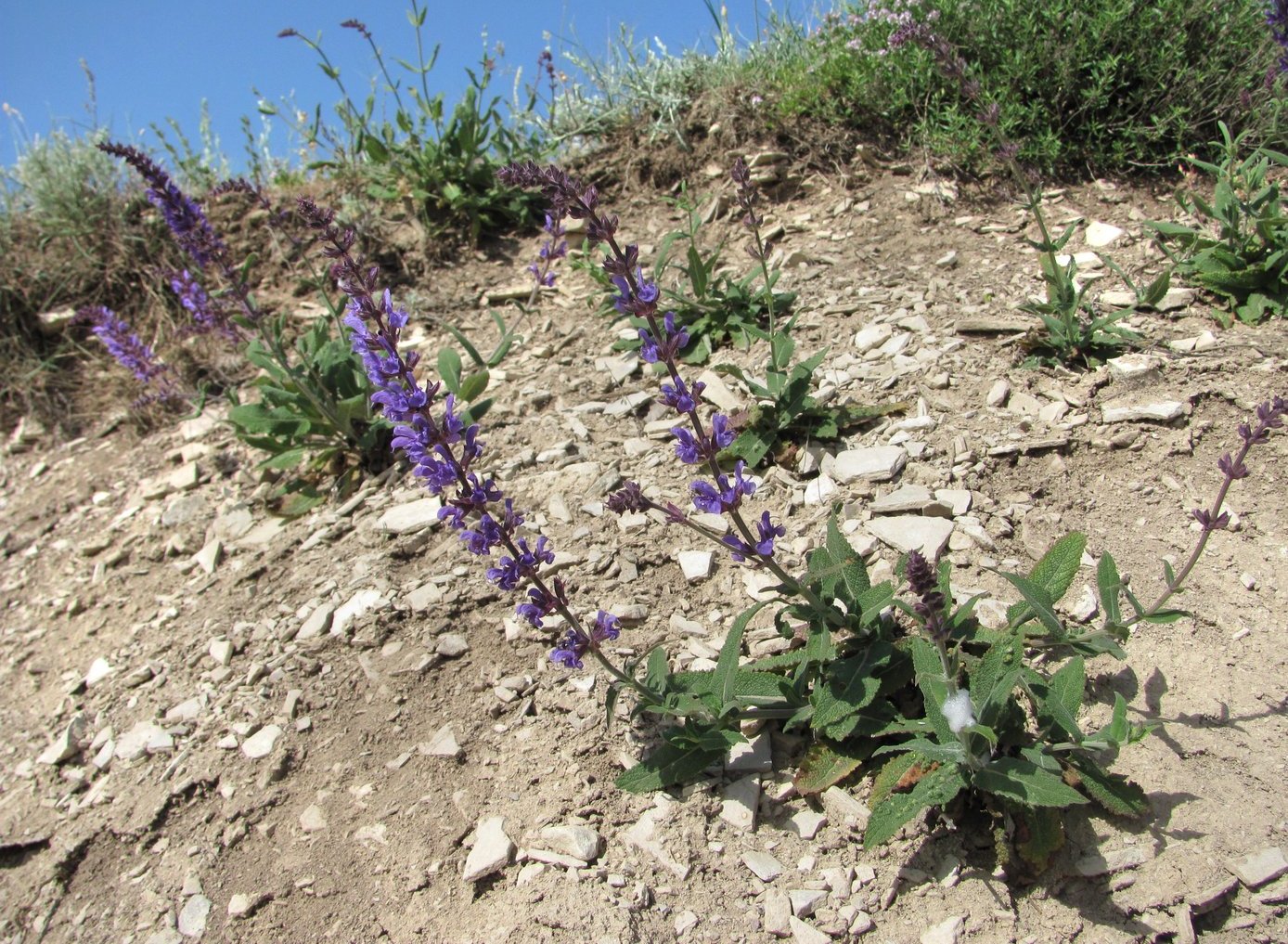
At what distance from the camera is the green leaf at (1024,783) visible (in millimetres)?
1995

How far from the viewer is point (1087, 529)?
116 inches

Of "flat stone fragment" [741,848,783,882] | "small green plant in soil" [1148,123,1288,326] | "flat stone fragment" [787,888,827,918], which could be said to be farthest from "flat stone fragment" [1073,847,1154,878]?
"small green plant in soil" [1148,123,1288,326]

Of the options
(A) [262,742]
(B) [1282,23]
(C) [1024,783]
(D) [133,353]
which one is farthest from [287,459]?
(B) [1282,23]

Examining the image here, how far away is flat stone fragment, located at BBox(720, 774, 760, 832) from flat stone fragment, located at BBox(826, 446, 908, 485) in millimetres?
1242

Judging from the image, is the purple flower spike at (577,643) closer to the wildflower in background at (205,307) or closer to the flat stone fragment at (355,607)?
the flat stone fragment at (355,607)

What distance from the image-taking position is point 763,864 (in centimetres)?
230

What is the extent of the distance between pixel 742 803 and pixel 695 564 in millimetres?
916

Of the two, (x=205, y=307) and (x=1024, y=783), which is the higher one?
(x=205, y=307)

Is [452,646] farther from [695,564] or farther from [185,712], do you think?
[185,712]

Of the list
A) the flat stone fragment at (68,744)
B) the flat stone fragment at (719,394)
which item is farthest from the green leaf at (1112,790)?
the flat stone fragment at (68,744)

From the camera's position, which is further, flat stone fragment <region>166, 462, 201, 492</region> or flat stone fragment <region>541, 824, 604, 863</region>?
flat stone fragment <region>166, 462, 201, 492</region>

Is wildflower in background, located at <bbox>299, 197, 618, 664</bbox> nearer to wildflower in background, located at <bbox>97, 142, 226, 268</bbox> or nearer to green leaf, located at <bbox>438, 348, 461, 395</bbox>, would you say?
green leaf, located at <bbox>438, 348, 461, 395</bbox>

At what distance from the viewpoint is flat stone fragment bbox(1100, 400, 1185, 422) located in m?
3.20

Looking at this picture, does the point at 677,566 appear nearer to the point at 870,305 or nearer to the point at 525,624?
the point at 525,624
